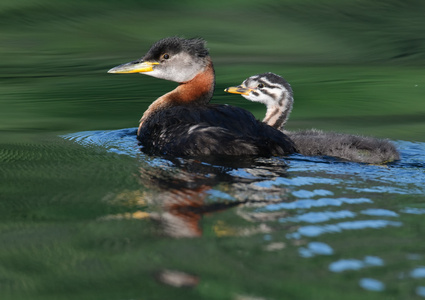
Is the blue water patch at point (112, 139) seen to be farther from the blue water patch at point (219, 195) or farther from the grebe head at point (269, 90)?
the blue water patch at point (219, 195)

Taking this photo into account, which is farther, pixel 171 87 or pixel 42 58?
pixel 42 58

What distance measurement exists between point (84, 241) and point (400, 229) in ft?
6.36

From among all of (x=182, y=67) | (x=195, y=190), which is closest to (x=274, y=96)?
(x=182, y=67)

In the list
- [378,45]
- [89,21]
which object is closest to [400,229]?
[378,45]

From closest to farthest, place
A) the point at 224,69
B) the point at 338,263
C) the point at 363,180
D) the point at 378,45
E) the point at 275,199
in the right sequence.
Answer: the point at 338,263
the point at 275,199
the point at 363,180
the point at 224,69
the point at 378,45

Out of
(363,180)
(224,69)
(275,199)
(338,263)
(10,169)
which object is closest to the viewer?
(338,263)

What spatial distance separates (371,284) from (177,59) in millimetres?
5120

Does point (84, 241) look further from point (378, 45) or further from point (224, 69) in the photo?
point (378, 45)

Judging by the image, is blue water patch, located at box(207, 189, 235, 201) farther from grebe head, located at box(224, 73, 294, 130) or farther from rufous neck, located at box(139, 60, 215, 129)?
grebe head, located at box(224, 73, 294, 130)

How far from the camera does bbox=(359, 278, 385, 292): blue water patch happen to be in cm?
384

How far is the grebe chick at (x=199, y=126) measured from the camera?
22.7 ft

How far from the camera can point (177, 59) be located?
8.56m

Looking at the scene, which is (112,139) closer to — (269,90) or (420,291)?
(269,90)

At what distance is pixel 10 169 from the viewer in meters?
6.65
